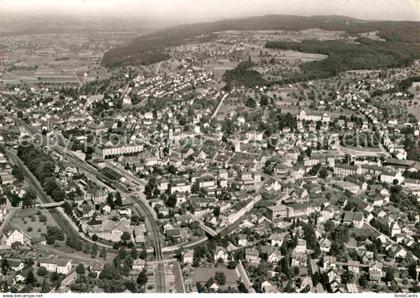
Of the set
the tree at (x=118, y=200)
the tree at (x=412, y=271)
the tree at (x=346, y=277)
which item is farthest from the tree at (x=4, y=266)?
the tree at (x=412, y=271)

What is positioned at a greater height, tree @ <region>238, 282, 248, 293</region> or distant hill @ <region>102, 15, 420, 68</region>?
distant hill @ <region>102, 15, 420, 68</region>

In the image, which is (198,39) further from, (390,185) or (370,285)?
(370,285)

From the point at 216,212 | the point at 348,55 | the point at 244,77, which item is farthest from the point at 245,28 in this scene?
the point at 216,212

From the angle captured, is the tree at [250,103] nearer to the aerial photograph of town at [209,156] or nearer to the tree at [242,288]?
the aerial photograph of town at [209,156]

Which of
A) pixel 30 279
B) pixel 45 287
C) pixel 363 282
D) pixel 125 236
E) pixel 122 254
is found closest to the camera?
pixel 45 287

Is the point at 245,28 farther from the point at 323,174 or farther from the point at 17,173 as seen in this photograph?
the point at 17,173

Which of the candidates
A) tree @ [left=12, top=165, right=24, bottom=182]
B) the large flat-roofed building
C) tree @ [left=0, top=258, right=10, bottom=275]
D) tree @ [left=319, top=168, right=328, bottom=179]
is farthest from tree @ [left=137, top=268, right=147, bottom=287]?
the large flat-roofed building

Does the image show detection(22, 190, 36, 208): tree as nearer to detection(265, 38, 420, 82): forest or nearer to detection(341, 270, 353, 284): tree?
detection(341, 270, 353, 284): tree

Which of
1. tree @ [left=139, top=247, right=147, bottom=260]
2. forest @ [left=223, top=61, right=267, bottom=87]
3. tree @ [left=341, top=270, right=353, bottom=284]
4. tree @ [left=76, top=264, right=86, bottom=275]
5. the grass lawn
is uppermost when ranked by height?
forest @ [left=223, top=61, right=267, bottom=87]
